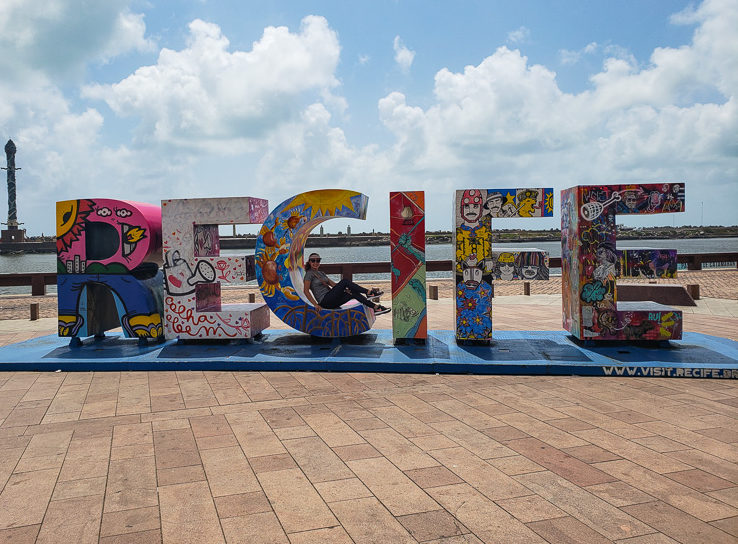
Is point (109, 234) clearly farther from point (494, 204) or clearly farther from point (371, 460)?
point (371, 460)

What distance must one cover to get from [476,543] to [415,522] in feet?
1.31

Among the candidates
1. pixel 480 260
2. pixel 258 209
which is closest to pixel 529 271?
pixel 480 260

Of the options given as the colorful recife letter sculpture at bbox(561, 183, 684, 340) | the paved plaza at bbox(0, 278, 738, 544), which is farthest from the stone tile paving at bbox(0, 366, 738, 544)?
the colorful recife letter sculpture at bbox(561, 183, 684, 340)

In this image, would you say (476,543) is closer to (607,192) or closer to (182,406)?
(182,406)

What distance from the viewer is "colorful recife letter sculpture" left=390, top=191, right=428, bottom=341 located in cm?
885

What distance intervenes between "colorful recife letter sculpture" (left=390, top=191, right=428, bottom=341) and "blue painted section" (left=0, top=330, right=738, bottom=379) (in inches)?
13.8

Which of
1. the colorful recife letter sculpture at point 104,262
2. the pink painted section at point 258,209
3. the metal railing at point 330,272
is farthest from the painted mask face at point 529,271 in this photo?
the metal railing at point 330,272

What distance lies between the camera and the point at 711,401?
20.0 ft

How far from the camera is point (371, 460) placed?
4.61 m

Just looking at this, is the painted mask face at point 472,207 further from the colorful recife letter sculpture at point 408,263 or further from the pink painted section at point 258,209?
the pink painted section at point 258,209

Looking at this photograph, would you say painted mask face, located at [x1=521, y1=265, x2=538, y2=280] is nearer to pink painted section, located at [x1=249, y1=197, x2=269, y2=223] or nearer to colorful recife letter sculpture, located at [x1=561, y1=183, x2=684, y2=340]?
colorful recife letter sculpture, located at [x1=561, y1=183, x2=684, y2=340]

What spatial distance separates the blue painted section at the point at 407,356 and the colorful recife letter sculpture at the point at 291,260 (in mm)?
300

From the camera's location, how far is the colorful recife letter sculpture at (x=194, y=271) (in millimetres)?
9188

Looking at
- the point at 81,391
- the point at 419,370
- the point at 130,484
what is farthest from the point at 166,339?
the point at 130,484
